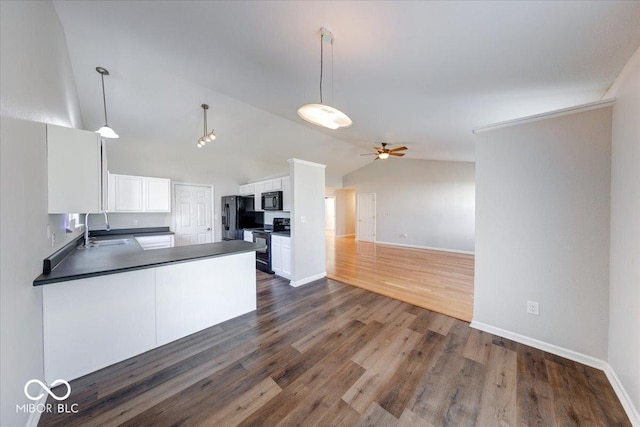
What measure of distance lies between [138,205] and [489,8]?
590 centimetres

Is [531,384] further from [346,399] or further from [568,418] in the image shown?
[346,399]

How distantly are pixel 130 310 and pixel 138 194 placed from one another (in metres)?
3.55

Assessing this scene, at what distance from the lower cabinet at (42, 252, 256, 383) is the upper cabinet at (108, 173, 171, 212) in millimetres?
3303

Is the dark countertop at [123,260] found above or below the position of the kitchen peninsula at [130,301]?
above

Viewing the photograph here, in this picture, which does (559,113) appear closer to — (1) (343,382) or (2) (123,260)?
(1) (343,382)

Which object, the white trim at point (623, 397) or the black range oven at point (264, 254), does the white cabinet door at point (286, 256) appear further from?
A: the white trim at point (623, 397)

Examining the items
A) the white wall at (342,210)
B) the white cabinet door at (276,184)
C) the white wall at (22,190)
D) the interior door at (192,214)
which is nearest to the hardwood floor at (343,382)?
the white wall at (22,190)

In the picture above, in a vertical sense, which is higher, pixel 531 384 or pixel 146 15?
pixel 146 15

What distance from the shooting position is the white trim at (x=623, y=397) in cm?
139

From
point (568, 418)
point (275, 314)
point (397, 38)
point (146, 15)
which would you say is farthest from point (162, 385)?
point (397, 38)

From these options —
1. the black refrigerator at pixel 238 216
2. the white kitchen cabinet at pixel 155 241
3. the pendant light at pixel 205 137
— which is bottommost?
the white kitchen cabinet at pixel 155 241

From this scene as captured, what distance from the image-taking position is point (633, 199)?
1.53m

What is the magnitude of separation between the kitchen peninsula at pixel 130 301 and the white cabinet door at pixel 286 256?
1310 millimetres

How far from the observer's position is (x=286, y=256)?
4.09m
